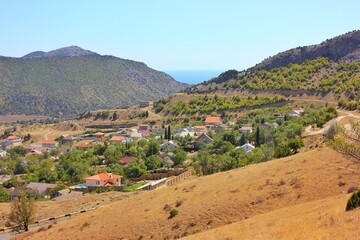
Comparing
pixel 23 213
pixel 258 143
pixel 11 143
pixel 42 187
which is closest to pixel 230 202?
pixel 23 213

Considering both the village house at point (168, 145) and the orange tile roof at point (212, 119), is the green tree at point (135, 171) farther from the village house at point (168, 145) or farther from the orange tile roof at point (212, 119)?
the orange tile roof at point (212, 119)

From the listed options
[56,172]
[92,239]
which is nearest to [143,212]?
[92,239]

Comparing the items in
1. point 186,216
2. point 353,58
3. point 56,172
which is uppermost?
point 353,58

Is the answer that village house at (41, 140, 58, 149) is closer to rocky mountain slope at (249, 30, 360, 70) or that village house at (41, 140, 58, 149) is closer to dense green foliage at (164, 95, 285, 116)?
dense green foliage at (164, 95, 285, 116)

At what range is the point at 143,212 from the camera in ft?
104

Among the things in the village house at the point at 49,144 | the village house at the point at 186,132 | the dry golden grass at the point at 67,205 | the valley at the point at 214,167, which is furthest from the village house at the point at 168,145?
the dry golden grass at the point at 67,205

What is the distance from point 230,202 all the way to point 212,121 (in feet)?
261

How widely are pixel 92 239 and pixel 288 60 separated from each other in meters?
155

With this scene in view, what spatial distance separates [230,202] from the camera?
1129 inches

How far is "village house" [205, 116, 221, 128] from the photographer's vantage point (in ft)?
349

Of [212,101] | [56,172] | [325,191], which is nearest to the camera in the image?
[325,191]

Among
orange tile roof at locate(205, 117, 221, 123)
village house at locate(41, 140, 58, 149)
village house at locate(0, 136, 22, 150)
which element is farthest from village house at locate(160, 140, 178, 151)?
village house at locate(0, 136, 22, 150)

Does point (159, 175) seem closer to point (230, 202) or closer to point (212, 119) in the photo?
point (230, 202)

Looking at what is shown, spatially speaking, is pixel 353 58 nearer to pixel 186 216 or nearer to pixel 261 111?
pixel 261 111
